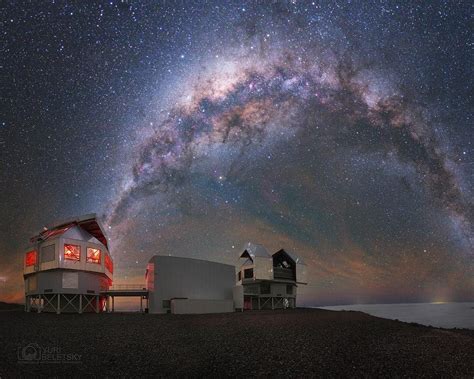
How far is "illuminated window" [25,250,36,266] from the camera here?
1583 inches

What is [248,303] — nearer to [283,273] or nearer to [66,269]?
[283,273]

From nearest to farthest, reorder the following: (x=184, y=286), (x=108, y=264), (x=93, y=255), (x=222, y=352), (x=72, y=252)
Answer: (x=222, y=352), (x=72, y=252), (x=93, y=255), (x=184, y=286), (x=108, y=264)

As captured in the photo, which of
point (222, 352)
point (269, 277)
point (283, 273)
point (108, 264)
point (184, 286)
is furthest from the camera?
point (283, 273)

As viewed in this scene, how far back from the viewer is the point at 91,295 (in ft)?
137

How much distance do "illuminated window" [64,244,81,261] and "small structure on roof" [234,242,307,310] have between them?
24.5 m

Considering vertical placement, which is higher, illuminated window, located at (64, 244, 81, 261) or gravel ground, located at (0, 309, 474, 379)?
illuminated window, located at (64, 244, 81, 261)

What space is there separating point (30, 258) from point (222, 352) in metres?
33.5

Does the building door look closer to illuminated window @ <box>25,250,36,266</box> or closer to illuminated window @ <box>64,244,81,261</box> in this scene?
illuminated window @ <box>64,244,81,261</box>

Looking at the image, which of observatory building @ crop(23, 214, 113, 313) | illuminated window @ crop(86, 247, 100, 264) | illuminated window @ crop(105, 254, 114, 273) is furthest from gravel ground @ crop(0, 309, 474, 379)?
illuminated window @ crop(105, 254, 114, 273)

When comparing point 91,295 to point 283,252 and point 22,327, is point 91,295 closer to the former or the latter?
point 22,327

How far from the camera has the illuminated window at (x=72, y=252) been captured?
3844 cm

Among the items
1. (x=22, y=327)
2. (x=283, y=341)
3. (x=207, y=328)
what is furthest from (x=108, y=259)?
(x=283, y=341)

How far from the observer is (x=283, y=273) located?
57.9 meters

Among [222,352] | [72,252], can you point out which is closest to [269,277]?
[72,252]
